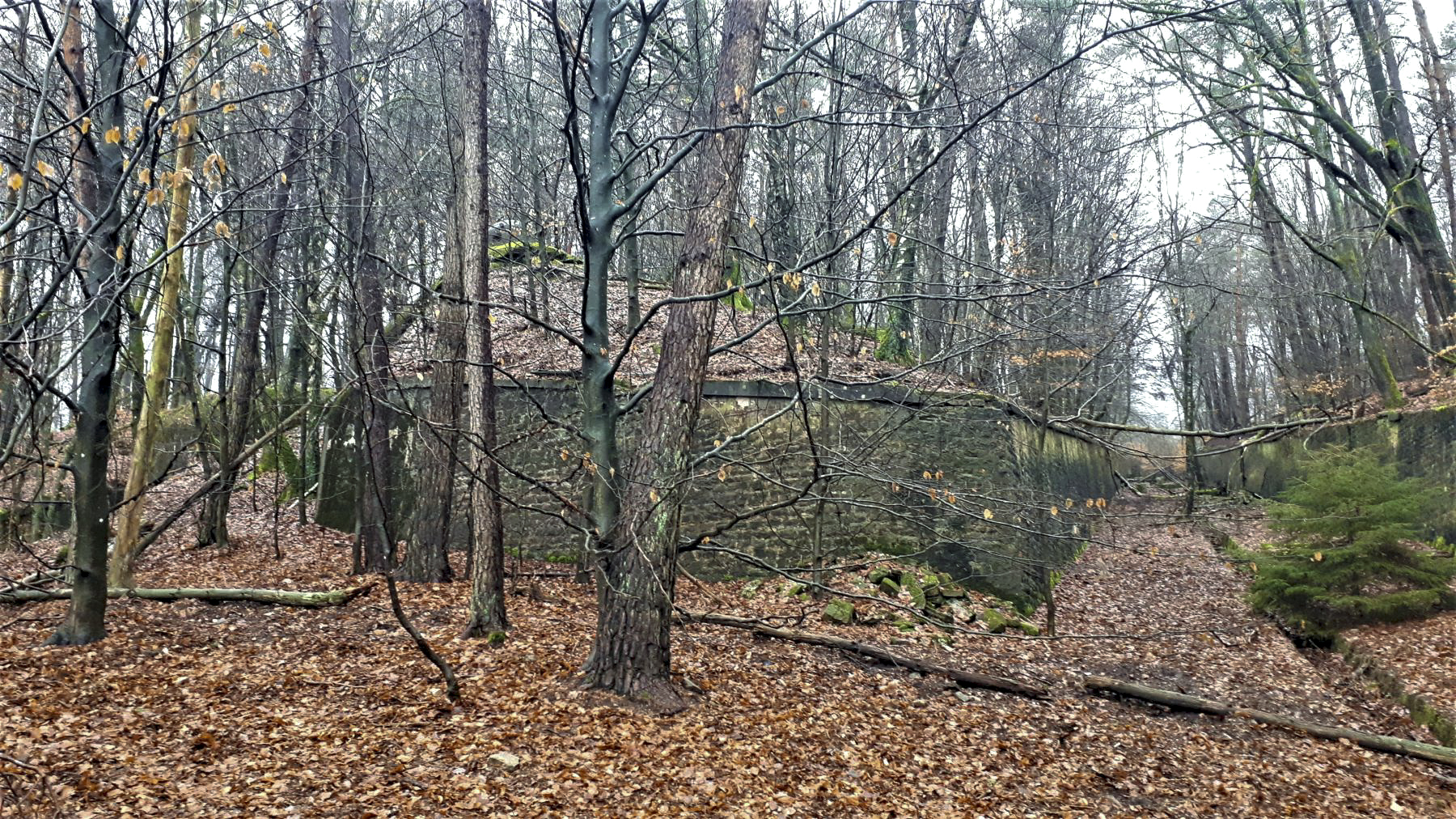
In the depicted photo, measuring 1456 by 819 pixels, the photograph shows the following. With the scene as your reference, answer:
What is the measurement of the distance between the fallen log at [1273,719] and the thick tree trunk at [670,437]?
458cm

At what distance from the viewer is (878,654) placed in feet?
25.1

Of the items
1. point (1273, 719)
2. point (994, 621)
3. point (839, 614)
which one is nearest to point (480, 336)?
point (839, 614)

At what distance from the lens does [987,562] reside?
36.9ft

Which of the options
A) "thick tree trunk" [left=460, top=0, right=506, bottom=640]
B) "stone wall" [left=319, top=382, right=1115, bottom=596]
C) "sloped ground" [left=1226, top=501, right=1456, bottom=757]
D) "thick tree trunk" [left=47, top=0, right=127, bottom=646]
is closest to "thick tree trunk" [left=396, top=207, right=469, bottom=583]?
"thick tree trunk" [left=460, top=0, right=506, bottom=640]

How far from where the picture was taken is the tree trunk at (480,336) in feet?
22.1

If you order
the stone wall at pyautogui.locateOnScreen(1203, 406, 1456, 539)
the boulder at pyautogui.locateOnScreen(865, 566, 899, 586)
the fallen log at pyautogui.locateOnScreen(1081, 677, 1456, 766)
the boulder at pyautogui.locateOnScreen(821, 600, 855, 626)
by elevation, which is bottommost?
the fallen log at pyautogui.locateOnScreen(1081, 677, 1456, 766)

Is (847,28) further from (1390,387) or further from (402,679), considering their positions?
(1390,387)

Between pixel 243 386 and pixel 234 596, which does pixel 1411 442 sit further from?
pixel 243 386

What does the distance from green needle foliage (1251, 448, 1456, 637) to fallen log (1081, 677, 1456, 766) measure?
2.39m

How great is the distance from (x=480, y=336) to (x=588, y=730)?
3620mm

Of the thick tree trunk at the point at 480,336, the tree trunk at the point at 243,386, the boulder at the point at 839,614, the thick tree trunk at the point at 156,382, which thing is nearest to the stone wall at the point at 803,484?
the tree trunk at the point at 243,386

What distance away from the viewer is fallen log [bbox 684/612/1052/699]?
7.27 m

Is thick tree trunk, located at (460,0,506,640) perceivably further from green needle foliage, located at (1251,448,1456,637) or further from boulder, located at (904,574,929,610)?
green needle foliage, located at (1251,448,1456,637)

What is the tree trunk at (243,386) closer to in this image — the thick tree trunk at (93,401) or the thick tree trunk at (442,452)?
the thick tree trunk at (442,452)
